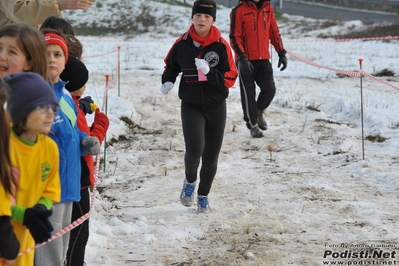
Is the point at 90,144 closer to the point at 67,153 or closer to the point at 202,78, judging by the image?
the point at 67,153

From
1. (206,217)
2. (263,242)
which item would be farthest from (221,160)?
(263,242)

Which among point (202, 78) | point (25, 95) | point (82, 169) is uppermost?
point (25, 95)

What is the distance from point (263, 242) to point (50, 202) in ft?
8.07

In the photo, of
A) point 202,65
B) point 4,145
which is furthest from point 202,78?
point 4,145

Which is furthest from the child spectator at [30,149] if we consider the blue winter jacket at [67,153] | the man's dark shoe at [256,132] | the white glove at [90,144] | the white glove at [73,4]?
the man's dark shoe at [256,132]

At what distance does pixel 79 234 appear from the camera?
3.86m

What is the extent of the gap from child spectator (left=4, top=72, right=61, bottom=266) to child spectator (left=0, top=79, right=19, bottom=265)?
0.29 feet

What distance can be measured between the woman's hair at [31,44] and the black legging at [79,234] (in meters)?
0.95

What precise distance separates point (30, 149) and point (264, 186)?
4.09 meters

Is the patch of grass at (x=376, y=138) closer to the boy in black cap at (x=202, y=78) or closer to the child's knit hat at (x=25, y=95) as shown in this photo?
the boy in black cap at (x=202, y=78)

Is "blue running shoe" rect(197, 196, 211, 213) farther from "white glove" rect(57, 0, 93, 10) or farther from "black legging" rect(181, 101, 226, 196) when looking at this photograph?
"white glove" rect(57, 0, 93, 10)

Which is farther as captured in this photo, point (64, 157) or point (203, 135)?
point (203, 135)

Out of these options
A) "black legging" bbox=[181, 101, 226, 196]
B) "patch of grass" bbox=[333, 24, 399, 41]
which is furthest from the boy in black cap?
"patch of grass" bbox=[333, 24, 399, 41]

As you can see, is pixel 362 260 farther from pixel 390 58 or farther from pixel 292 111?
pixel 390 58
